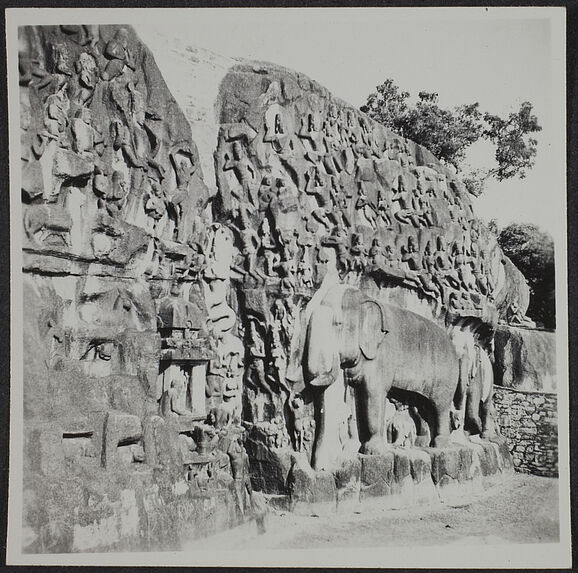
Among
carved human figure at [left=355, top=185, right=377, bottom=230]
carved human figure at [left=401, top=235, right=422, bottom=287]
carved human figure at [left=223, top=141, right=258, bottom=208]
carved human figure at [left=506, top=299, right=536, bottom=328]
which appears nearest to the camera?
carved human figure at [left=223, top=141, right=258, bottom=208]

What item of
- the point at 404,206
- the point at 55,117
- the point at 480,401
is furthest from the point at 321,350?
the point at 55,117

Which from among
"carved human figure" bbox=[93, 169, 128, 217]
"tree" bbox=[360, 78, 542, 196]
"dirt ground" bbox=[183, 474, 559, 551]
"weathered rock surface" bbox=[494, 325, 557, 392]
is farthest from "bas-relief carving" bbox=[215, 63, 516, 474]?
"carved human figure" bbox=[93, 169, 128, 217]

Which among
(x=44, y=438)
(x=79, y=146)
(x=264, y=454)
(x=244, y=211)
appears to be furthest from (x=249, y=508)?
(x=79, y=146)

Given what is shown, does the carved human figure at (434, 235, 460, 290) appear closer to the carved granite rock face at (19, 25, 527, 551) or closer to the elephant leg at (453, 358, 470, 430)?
the carved granite rock face at (19, 25, 527, 551)

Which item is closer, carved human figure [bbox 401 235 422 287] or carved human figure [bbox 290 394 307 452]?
carved human figure [bbox 290 394 307 452]

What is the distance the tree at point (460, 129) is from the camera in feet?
33.5

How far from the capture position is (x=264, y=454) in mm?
9469

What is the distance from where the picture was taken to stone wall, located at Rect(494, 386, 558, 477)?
9.90m

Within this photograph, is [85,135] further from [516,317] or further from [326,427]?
[516,317]

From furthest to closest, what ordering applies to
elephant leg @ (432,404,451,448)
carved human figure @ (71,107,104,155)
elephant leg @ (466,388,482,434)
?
1. elephant leg @ (466,388,482,434)
2. elephant leg @ (432,404,451,448)
3. carved human figure @ (71,107,104,155)

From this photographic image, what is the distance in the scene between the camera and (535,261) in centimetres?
1060

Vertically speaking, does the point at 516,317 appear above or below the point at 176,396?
above

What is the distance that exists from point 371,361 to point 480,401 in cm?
188

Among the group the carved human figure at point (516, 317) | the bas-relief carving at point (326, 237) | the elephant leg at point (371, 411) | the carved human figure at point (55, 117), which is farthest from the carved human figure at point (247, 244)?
the carved human figure at point (516, 317)
